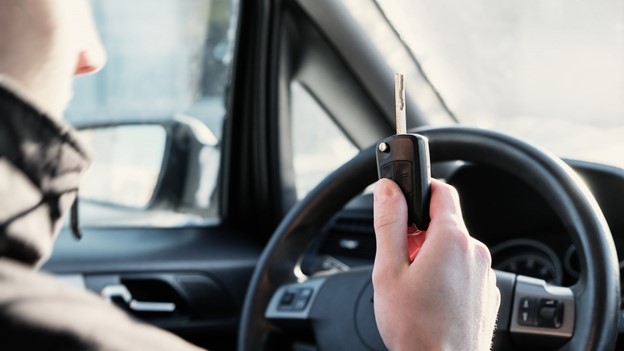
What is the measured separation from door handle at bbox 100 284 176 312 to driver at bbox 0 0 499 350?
155 cm

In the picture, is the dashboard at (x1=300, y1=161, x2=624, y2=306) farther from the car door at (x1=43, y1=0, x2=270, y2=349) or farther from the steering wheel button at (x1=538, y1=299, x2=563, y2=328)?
the car door at (x1=43, y1=0, x2=270, y2=349)

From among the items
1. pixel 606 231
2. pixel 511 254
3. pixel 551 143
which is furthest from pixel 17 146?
pixel 551 143

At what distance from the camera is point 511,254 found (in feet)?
6.04

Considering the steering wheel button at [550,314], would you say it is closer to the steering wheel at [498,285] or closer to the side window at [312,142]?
the steering wheel at [498,285]

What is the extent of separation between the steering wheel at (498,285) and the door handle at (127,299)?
2.76 feet

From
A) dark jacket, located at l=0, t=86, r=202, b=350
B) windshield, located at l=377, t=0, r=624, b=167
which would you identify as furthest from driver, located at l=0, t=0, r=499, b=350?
windshield, located at l=377, t=0, r=624, b=167

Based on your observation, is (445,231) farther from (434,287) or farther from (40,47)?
(40,47)

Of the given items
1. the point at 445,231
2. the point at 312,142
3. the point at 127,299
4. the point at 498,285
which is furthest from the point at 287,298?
the point at 312,142

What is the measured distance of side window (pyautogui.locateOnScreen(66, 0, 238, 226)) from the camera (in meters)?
2.64

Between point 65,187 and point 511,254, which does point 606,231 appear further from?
point 65,187

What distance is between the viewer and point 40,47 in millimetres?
749

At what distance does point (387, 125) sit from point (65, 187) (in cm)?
158

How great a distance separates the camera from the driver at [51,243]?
0.63 meters

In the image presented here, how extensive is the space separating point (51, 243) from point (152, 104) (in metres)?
2.02
